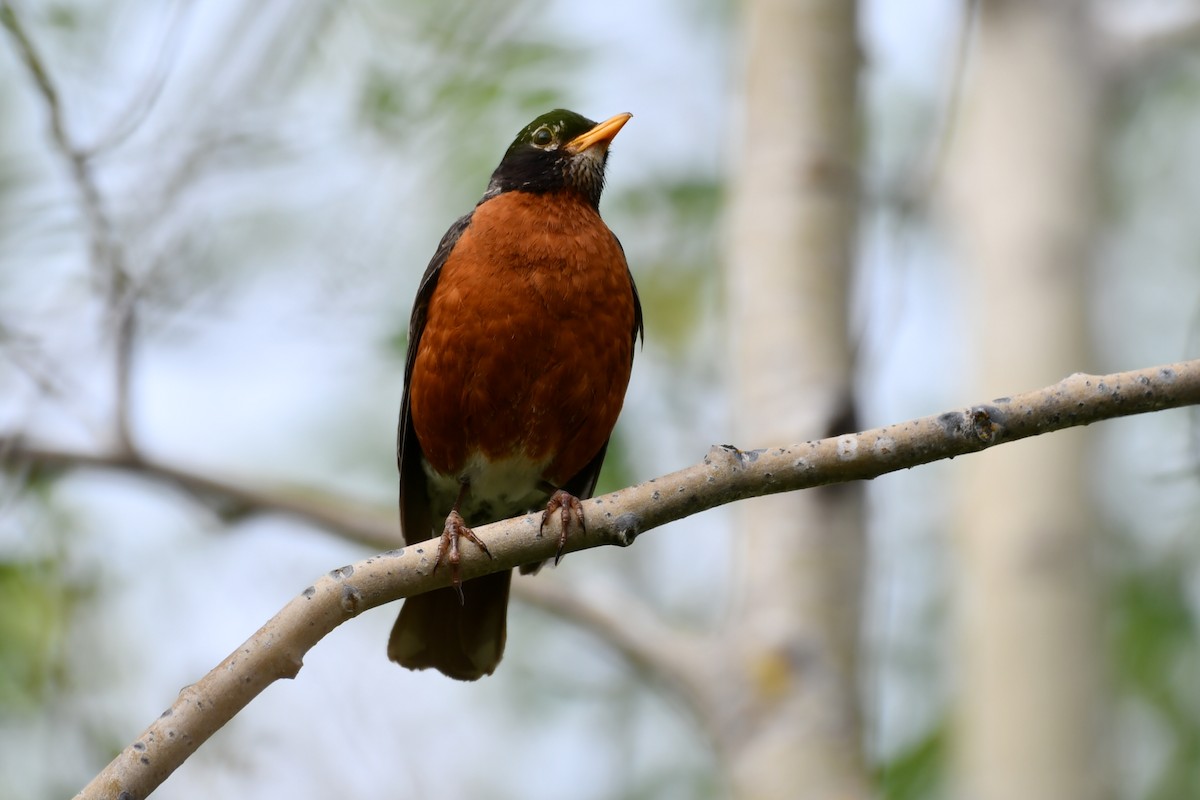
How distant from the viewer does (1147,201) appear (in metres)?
13.6

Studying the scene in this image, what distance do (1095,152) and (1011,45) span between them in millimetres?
869

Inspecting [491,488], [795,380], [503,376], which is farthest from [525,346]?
[795,380]

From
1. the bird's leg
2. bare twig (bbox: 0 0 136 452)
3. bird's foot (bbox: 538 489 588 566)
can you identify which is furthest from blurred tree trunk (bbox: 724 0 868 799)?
bare twig (bbox: 0 0 136 452)

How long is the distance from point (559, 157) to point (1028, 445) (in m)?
2.67

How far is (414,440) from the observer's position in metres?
5.77

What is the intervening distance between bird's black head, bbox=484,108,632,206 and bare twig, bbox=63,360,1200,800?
241 centimetres

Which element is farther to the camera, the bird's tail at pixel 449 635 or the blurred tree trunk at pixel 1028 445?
the blurred tree trunk at pixel 1028 445

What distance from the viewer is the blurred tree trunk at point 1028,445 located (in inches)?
239

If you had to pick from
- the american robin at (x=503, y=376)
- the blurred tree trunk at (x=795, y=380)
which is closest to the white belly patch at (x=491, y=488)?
the american robin at (x=503, y=376)

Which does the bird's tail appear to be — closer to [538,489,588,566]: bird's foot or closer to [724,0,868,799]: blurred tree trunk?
[724,0,868,799]: blurred tree trunk

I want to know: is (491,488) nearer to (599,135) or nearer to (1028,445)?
(599,135)

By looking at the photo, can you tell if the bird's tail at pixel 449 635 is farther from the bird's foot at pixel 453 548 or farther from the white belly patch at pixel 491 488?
the bird's foot at pixel 453 548

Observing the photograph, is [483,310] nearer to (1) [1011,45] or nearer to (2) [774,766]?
(2) [774,766]

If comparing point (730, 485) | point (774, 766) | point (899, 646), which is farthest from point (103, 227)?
point (899, 646)
